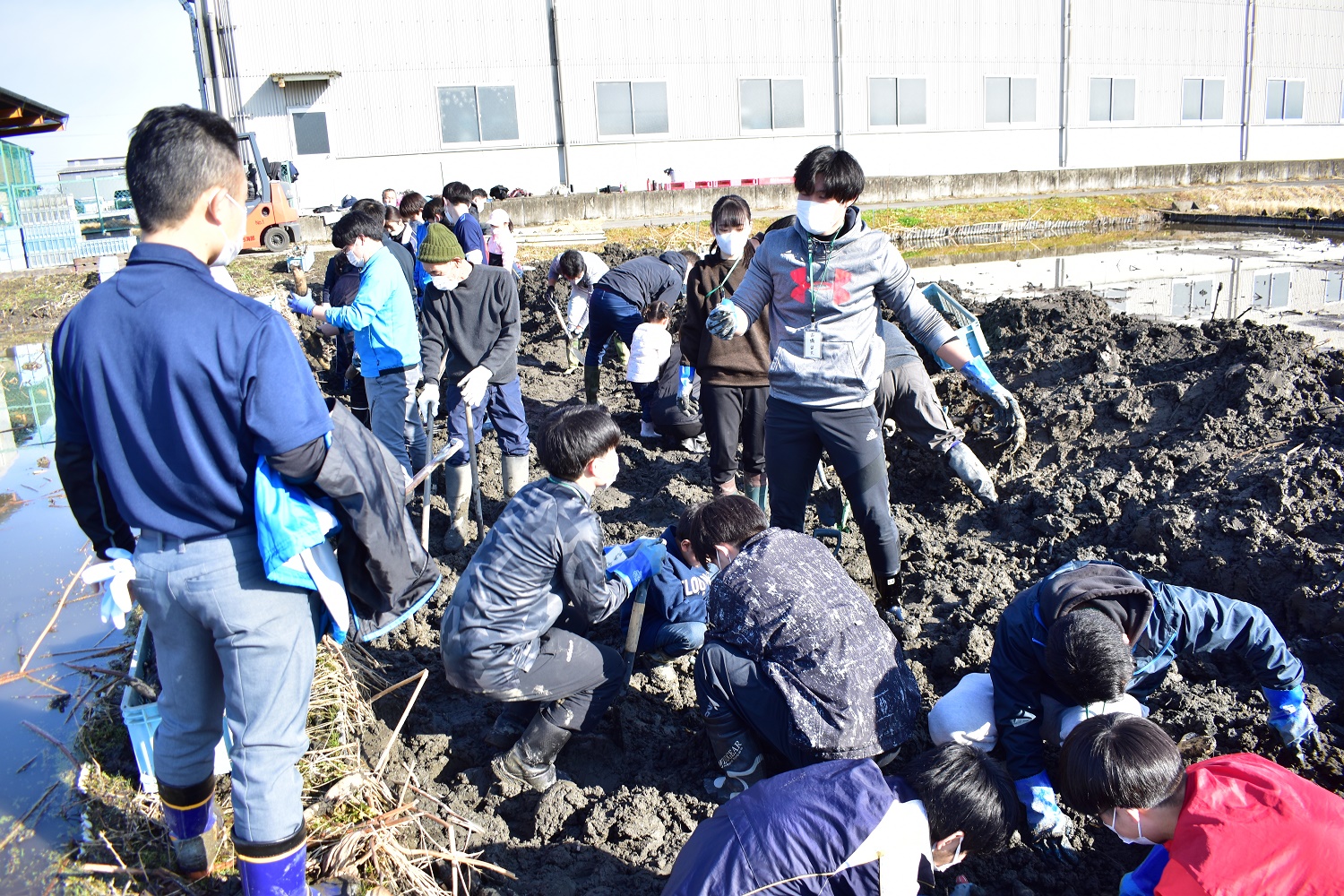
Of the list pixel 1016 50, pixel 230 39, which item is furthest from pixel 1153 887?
pixel 1016 50

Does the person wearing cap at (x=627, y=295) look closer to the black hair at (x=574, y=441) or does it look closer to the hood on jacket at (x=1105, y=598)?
the black hair at (x=574, y=441)

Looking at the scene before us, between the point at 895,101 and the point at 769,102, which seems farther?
the point at 895,101

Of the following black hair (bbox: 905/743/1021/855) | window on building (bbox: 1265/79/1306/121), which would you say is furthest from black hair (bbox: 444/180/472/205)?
window on building (bbox: 1265/79/1306/121)

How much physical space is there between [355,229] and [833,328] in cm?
276

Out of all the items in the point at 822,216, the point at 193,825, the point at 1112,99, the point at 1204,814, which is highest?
the point at 1112,99

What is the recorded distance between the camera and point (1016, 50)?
25188mm

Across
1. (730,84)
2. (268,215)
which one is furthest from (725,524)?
(730,84)

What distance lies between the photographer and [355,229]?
5.10 m

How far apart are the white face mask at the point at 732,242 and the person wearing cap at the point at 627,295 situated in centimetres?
158

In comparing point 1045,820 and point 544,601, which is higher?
point 544,601

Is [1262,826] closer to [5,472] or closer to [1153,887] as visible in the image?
[1153,887]

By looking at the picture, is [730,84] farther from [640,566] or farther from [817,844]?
[817,844]

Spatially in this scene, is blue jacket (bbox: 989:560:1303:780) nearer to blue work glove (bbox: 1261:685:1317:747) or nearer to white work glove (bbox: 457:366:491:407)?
blue work glove (bbox: 1261:685:1317:747)

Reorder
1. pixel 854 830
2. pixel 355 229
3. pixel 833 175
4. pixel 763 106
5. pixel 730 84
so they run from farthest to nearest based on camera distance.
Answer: pixel 763 106
pixel 730 84
pixel 355 229
pixel 833 175
pixel 854 830
